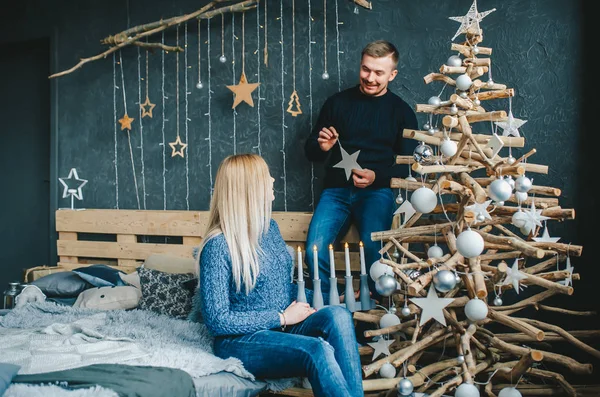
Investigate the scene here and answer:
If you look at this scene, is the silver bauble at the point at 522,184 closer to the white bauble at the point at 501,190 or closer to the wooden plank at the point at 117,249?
the white bauble at the point at 501,190

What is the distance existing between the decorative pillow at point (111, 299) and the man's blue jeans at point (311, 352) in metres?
1.02

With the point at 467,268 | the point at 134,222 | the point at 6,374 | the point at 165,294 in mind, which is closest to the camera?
the point at 6,374

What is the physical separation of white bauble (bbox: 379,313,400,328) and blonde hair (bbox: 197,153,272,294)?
2.13ft

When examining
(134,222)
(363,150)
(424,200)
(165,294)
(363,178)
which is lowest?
(165,294)

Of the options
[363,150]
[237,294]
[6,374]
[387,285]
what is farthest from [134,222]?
[387,285]

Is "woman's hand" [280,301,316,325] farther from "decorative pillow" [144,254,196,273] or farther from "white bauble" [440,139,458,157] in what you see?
"decorative pillow" [144,254,196,273]

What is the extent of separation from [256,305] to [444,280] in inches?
29.0

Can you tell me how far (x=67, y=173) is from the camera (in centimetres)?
450

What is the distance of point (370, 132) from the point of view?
3279mm

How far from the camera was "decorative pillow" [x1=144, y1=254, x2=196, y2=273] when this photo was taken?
3.36 m

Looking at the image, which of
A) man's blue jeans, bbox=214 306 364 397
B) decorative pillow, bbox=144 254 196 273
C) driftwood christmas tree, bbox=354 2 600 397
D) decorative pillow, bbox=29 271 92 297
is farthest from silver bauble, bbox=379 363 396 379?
decorative pillow, bbox=29 271 92 297

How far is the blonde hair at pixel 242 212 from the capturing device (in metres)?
2.19

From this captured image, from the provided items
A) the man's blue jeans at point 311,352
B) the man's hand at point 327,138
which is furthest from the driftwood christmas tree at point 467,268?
the man's hand at point 327,138

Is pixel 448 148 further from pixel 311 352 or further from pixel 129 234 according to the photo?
pixel 129 234
